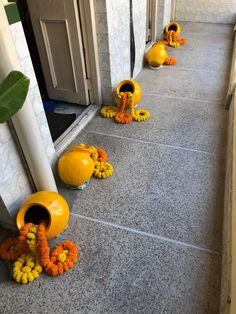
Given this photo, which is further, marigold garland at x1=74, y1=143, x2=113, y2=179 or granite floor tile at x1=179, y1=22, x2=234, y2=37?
granite floor tile at x1=179, y1=22, x2=234, y2=37

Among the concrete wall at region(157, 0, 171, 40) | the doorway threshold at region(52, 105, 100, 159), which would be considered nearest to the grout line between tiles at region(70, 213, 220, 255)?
the doorway threshold at region(52, 105, 100, 159)

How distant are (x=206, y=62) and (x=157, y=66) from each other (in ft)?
2.10

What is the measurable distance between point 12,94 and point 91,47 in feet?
5.08

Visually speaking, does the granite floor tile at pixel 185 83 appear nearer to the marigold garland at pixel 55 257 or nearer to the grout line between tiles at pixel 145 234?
the grout line between tiles at pixel 145 234

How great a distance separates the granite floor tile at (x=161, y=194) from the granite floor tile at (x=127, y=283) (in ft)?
0.39

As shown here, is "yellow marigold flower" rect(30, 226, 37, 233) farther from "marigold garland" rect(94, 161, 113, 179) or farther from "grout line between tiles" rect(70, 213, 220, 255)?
"marigold garland" rect(94, 161, 113, 179)

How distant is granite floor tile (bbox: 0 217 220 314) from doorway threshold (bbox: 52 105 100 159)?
0.83m

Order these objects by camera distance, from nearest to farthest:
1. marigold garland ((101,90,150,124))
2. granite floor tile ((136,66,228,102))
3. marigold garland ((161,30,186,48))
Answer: marigold garland ((101,90,150,124))
granite floor tile ((136,66,228,102))
marigold garland ((161,30,186,48))

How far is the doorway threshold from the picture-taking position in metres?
2.11

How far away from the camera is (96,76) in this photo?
7.95ft

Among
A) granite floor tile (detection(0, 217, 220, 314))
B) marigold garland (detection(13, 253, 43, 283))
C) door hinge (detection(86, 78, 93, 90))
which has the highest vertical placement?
door hinge (detection(86, 78, 93, 90))

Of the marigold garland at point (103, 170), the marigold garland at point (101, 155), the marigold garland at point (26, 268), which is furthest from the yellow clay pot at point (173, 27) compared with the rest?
the marigold garland at point (26, 268)

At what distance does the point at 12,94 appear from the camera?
0.91 metres

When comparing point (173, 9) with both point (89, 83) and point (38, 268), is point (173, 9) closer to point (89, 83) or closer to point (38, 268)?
point (89, 83)
